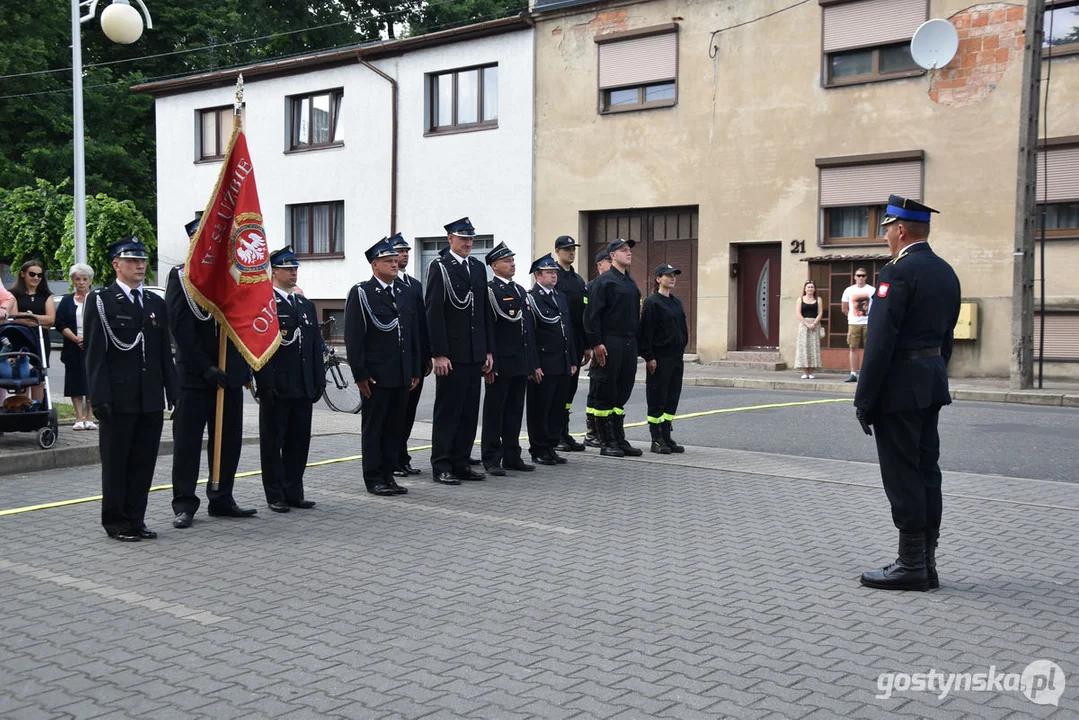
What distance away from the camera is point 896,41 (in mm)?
21047

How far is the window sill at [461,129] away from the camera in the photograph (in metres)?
26.9

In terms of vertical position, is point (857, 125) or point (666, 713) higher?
point (857, 125)

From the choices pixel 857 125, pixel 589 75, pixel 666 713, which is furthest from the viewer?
pixel 589 75

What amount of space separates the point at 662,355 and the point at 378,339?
3.45 m

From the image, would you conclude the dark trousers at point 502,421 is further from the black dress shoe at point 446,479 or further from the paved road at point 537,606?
the paved road at point 537,606

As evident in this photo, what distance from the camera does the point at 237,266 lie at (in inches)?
316

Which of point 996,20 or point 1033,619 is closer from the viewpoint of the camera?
point 1033,619

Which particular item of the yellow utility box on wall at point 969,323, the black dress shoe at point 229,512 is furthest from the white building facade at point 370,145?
the black dress shoe at point 229,512

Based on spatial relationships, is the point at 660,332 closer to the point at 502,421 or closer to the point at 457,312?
the point at 502,421

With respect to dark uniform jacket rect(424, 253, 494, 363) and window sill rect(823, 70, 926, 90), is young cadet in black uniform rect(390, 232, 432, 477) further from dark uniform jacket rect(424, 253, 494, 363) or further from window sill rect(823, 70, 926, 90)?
window sill rect(823, 70, 926, 90)

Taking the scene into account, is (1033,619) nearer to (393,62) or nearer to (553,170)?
(553,170)

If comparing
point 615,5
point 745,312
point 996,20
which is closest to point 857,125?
point 996,20

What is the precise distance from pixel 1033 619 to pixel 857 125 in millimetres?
17350

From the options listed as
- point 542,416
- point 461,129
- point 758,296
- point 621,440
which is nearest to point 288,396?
point 542,416
